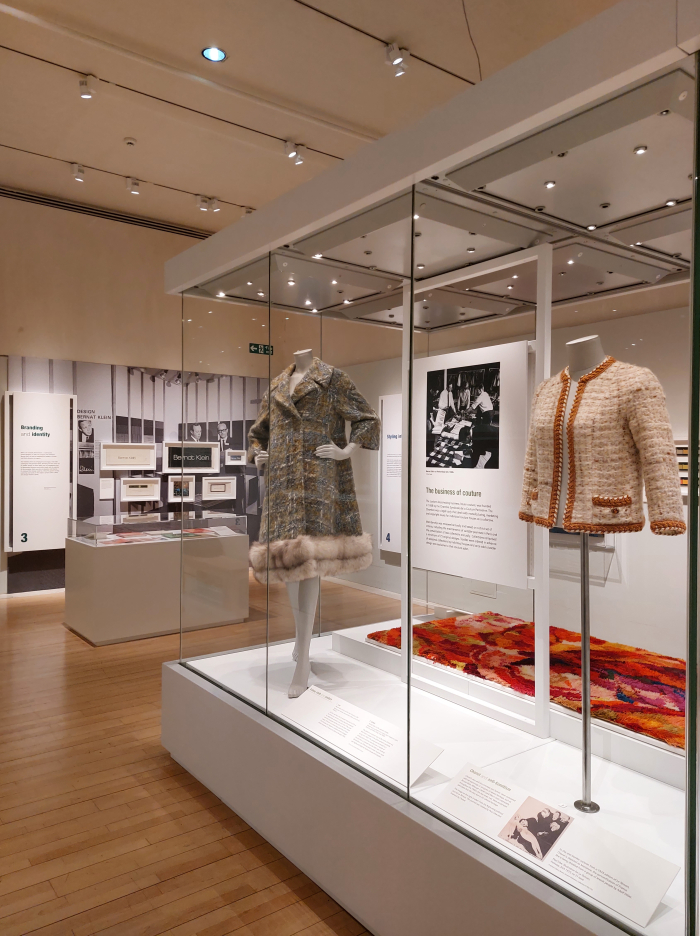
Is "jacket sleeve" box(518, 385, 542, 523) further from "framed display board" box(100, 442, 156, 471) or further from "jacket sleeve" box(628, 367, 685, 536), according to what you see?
"framed display board" box(100, 442, 156, 471)

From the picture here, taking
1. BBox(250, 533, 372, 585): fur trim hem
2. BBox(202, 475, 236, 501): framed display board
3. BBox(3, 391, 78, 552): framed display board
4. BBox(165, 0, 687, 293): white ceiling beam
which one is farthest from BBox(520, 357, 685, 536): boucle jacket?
BBox(3, 391, 78, 552): framed display board

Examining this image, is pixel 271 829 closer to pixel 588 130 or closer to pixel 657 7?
pixel 588 130

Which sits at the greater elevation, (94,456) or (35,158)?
(35,158)

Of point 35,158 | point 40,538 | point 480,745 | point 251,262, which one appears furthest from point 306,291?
point 40,538

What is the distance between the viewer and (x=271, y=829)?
8.18ft

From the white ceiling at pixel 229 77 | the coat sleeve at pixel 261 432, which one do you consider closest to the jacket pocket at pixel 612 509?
the coat sleeve at pixel 261 432

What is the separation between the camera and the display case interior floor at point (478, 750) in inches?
61.6

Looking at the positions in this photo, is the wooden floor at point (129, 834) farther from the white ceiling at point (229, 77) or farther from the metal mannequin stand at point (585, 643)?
the white ceiling at point (229, 77)

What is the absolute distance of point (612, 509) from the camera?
173 centimetres

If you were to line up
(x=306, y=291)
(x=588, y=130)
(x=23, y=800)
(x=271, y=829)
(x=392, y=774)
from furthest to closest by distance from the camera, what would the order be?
1. (x=23, y=800)
2. (x=306, y=291)
3. (x=271, y=829)
4. (x=392, y=774)
5. (x=588, y=130)

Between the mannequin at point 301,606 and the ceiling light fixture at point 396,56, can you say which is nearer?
the mannequin at point 301,606

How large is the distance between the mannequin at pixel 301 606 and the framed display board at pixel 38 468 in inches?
205

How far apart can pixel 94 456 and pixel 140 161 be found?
3073 mm

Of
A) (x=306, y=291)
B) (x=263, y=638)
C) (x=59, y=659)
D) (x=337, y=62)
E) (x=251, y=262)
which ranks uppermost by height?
(x=337, y=62)
